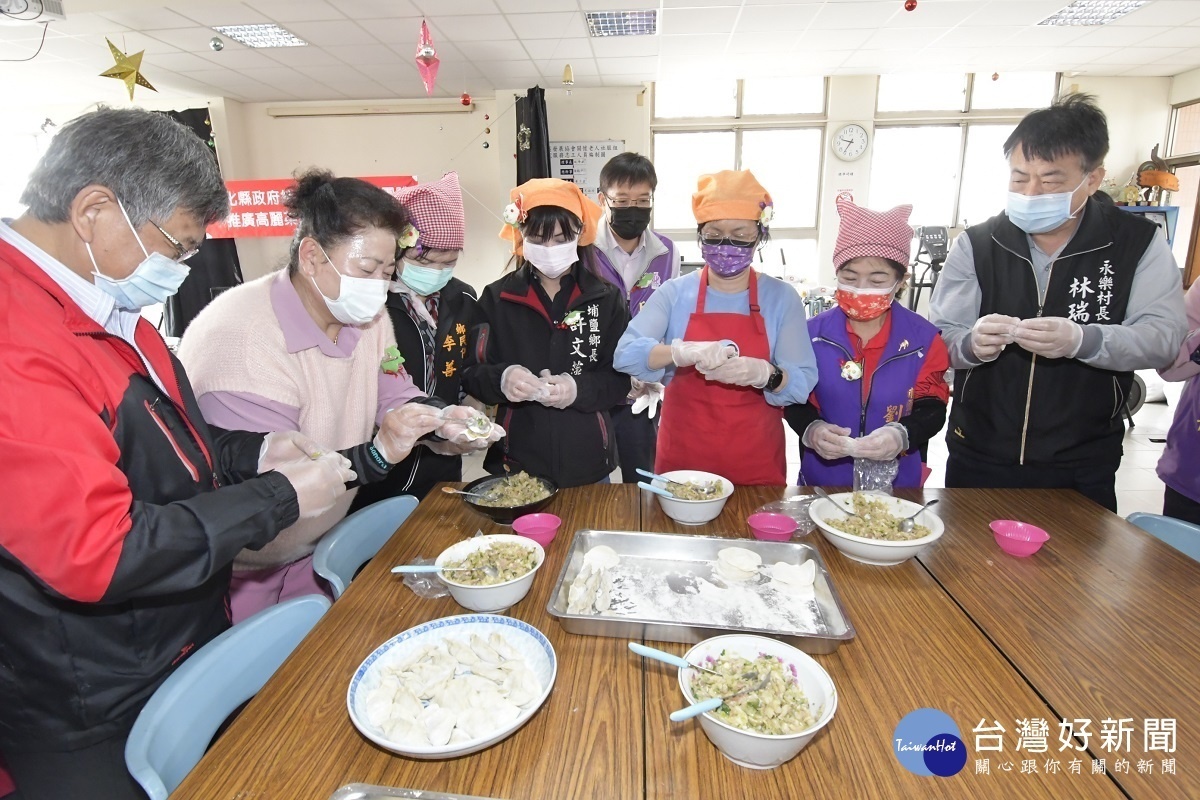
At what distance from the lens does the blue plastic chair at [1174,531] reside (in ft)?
5.55

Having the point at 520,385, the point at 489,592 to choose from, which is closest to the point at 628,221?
the point at 520,385

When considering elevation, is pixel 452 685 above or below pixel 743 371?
below

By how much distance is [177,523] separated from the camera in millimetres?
1104

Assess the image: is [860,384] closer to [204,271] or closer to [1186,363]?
[1186,363]

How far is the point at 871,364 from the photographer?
7.09 ft

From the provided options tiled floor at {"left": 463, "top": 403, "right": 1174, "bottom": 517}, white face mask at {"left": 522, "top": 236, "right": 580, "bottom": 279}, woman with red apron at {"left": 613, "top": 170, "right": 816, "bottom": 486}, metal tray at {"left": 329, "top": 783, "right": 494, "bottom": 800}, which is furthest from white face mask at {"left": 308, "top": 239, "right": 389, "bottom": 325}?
tiled floor at {"left": 463, "top": 403, "right": 1174, "bottom": 517}

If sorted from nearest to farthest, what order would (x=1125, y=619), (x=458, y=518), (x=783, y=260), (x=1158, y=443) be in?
(x=1125, y=619)
(x=458, y=518)
(x=1158, y=443)
(x=783, y=260)

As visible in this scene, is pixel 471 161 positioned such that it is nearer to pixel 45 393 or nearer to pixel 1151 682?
pixel 45 393

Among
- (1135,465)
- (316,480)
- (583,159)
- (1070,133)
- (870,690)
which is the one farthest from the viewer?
(583,159)

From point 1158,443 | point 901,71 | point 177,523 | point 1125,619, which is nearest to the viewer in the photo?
point 177,523

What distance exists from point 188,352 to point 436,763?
1328 millimetres

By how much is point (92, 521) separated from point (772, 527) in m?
1.50

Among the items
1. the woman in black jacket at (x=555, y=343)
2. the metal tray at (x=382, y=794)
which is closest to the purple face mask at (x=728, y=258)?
the woman in black jacket at (x=555, y=343)

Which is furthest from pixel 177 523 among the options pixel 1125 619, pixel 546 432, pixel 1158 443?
pixel 1158 443
